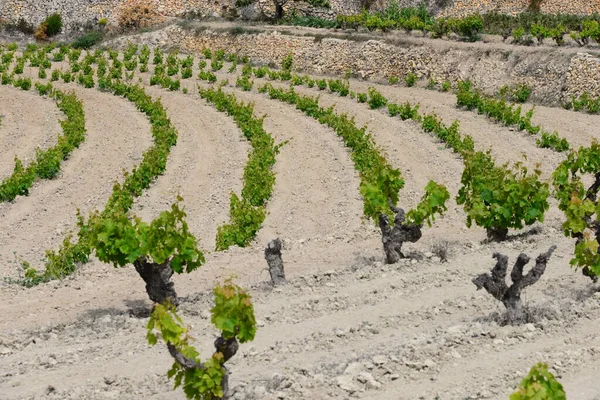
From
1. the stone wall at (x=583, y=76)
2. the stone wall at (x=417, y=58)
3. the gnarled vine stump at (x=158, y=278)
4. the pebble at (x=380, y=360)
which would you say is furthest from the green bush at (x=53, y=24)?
the pebble at (x=380, y=360)

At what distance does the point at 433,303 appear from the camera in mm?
12258

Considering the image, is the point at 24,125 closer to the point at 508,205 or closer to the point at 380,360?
the point at 508,205

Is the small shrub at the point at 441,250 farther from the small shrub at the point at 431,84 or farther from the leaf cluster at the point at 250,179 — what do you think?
the small shrub at the point at 431,84

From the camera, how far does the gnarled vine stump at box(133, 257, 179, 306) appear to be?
12.6 m

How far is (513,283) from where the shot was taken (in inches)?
446

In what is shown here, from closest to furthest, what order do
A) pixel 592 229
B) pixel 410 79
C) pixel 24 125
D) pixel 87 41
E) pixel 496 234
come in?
pixel 592 229 → pixel 496 234 → pixel 24 125 → pixel 410 79 → pixel 87 41

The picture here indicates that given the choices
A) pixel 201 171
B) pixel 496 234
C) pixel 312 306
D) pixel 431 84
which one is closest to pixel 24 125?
pixel 201 171

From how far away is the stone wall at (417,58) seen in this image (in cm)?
3228

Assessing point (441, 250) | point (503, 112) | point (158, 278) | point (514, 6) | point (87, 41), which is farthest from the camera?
point (87, 41)

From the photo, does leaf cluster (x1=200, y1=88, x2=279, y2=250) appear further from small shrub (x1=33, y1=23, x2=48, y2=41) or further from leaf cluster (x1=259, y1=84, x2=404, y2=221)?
small shrub (x1=33, y1=23, x2=48, y2=41)

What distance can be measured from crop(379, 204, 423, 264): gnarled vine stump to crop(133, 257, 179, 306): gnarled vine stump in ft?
12.8

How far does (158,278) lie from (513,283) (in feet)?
17.3

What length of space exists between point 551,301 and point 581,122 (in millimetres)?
18209

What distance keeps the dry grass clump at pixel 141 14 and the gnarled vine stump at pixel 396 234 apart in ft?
127
